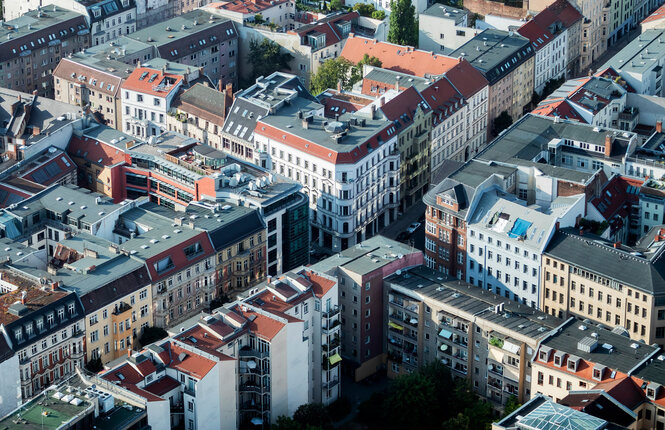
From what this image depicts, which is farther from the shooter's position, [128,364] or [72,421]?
A: [128,364]

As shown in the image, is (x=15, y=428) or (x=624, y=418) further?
(x=624, y=418)

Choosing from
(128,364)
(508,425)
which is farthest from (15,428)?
(508,425)

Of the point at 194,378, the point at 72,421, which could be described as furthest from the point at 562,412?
the point at 72,421

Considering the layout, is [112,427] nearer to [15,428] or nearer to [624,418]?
[15,428]

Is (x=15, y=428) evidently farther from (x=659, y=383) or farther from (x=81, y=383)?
(x=659, y=383)

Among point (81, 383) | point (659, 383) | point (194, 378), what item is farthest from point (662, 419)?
point (81, 383)

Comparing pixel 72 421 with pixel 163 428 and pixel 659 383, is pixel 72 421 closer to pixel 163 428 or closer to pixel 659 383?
pixel 163 428

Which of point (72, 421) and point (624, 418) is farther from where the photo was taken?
point (624, 418)
